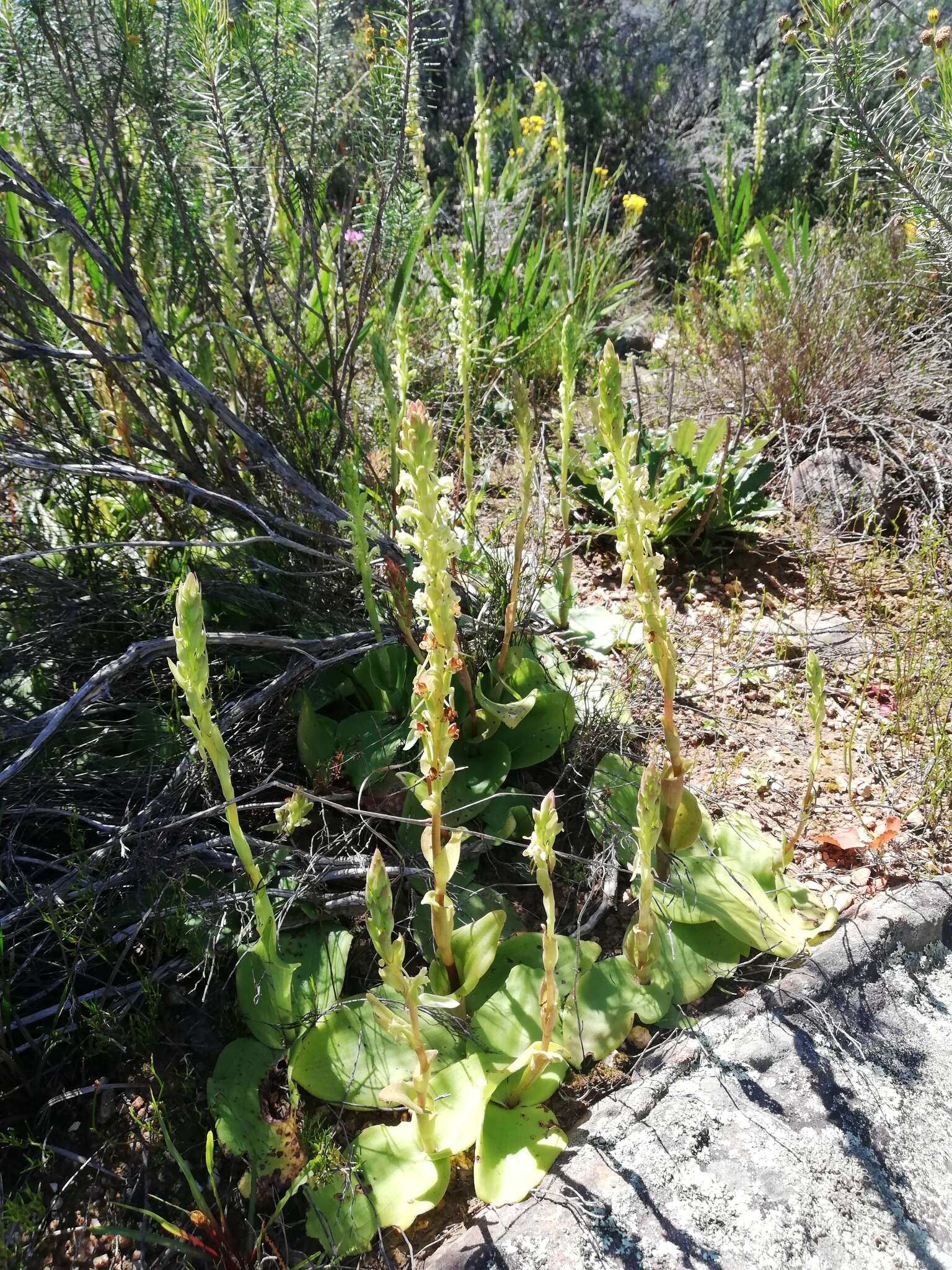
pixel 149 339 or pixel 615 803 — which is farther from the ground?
pixel 149 339

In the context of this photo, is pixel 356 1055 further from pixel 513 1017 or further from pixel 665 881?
pixel 665 881

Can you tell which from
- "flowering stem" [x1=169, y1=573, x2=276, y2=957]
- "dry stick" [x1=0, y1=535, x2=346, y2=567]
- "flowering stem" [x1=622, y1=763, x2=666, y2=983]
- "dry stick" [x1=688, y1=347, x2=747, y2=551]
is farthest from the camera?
"dry stick" [x1=688, y1=347, x2=747, y2=551]

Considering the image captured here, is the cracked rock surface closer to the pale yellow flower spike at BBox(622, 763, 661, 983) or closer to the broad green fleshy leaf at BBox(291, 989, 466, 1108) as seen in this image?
the pale yellow flower spike at BBox(622, 763, 661, 983)

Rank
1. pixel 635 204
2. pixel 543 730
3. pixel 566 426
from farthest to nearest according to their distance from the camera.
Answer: pixel 635 204 → pixel 566 426 → pixel 543 730

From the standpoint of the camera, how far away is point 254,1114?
57.0 inches

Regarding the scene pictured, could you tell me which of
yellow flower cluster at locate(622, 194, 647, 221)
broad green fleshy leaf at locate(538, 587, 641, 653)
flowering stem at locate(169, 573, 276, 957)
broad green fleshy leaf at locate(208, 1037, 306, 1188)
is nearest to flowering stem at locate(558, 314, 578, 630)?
broad green fleshy leaf at locate(538, 587, 641, 653)

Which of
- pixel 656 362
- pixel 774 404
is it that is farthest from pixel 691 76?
pixel 774 404

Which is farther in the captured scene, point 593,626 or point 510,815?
point 593,626

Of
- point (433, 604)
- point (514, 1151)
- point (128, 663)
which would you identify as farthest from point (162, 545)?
point (514, 1151)

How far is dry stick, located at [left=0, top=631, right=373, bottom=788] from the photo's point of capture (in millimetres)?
1493

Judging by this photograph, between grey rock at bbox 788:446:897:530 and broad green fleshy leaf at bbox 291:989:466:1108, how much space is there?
2458mm

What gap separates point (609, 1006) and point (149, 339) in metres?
1.73

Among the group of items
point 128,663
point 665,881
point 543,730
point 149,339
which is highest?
point 149,339

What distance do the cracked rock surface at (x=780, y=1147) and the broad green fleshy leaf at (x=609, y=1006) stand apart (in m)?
0.08
